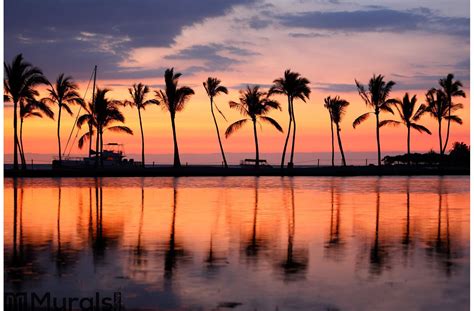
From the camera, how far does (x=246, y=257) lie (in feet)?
36.8

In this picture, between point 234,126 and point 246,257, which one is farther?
point 234,126

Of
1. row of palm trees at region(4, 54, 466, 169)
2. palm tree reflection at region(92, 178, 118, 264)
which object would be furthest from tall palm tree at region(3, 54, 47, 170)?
palm tree reflection at region(92, 178, 118, 264)

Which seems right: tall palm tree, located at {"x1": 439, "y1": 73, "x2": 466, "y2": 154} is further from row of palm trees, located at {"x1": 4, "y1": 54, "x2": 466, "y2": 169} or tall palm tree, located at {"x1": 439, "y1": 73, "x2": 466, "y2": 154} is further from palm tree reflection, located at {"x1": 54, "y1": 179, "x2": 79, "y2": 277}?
palm tree reflection, located at {"x1": 54, "y1": 179, "x2": 79, "y2": 277}

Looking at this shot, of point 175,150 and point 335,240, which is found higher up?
point 175,150

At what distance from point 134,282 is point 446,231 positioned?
786 centimetres

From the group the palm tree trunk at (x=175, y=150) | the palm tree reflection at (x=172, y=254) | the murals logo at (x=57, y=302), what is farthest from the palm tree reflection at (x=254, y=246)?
the palm tree trunk at (x=175, y=150)

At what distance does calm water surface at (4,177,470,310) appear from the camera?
324 inches

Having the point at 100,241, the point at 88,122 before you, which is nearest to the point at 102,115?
the point at 88,122

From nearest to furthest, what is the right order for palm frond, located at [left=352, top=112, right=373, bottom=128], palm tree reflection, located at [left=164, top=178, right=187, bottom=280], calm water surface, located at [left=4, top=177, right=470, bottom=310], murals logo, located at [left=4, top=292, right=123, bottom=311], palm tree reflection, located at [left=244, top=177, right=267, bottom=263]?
murals logo, located at [left=4, top=292, right=123, bottom=311] → calm water surface, located at [left=4, top=177, right=470, bottom=310] → palm tree reflection, located at [left=164, top=178, right=187, bottom=280] → palm tree reflection, located at [left=244, top=177, right=267, bottom=263] → palm frond, located at [left=352, top=112, right=373, bottom=128]

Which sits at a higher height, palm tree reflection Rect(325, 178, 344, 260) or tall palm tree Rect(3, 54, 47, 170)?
tall palm tree Rect(3, 54, 47, 170)

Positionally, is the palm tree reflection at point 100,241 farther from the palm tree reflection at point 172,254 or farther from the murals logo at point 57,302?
the murals logo at point 57,302

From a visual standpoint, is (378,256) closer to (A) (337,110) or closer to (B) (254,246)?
(B) (254,246)

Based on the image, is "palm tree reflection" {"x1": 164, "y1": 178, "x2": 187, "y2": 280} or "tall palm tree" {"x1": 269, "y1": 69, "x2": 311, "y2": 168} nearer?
"palm tree reflection" {"x1": 164, "y1": 178, "x2": 187, "y2": 280}

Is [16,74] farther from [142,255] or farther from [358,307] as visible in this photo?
[358,307]
